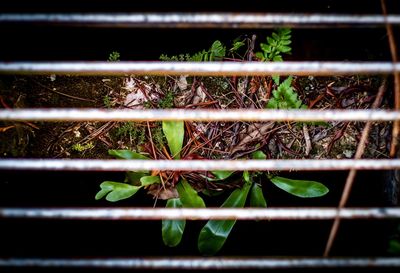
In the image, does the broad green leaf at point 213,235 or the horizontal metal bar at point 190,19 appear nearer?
the horizontal metal bar at point 190,19

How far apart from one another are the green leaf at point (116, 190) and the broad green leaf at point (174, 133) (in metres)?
0.34

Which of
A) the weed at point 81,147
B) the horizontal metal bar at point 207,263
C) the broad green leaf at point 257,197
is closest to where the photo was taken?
the horizontal metal bar at point 207,263

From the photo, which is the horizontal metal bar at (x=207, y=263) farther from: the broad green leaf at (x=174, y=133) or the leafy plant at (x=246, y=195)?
the broad green leaf at (x=174, y=133)

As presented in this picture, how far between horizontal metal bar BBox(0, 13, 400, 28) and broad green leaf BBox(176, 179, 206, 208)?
40.7 inches

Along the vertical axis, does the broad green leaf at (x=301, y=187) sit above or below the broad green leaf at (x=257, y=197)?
above

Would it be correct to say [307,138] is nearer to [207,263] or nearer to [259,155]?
[259,155]

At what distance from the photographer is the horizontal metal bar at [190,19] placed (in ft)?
3.36

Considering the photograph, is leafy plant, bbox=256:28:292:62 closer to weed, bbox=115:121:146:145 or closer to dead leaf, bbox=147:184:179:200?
weed, bbox=115:121:146:145

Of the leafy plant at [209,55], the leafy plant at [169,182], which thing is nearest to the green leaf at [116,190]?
the leafy plant at [169,182]

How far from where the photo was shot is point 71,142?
6.47ft

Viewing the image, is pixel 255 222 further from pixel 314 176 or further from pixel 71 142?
pixel 71 142

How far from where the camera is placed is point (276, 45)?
1794 millimetres
